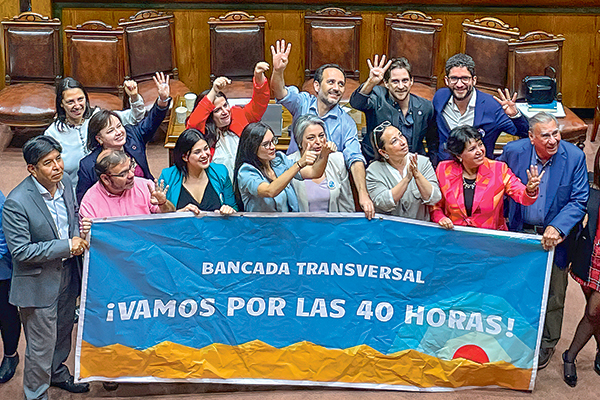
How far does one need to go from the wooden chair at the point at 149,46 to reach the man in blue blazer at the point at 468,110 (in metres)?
2.91

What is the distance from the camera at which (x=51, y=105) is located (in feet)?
21.8

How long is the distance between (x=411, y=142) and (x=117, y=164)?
1.67m

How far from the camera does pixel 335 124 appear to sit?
4496 millimetres

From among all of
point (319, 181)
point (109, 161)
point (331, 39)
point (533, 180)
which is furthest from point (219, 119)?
point (331, 39)

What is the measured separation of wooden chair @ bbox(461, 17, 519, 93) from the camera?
6.75 metres

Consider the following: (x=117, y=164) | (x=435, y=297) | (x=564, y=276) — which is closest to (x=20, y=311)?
(x=117, y=164)

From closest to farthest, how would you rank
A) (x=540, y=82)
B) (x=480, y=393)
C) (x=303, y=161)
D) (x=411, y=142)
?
(x=303, y=161) < (x=480, y=393) < (x=411, y=142) < (x=540, y=82)

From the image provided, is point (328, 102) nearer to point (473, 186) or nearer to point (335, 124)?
point (335, 124)

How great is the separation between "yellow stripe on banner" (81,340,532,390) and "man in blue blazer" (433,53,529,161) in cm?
120

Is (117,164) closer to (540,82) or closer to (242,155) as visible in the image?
(242,155)

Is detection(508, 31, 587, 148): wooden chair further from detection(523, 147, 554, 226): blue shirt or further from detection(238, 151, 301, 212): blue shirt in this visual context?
detection(238, 151, 301, 212): blue shirt

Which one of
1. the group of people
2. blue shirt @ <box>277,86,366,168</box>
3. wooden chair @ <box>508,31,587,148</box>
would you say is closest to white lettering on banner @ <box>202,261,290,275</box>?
the group of people

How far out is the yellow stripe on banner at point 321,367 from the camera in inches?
161

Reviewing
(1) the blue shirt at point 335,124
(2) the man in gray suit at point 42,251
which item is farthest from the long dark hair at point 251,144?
(2) the man in gray suit at point 42,251
